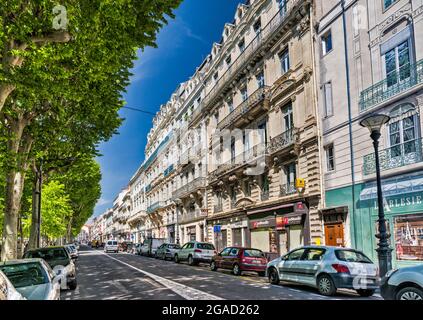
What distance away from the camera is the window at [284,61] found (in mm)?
25125

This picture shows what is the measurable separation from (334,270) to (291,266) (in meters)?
2.12

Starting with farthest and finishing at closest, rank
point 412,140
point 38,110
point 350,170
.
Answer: point 350,170, point 38,110, point 412,140

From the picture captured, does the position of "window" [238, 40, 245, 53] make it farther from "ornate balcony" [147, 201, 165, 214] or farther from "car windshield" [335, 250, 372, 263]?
"ornate balcony" [147, 201, 165, 214]

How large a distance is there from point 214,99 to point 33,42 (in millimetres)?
27506

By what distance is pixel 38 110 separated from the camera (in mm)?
16188

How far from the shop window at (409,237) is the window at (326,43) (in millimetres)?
9711

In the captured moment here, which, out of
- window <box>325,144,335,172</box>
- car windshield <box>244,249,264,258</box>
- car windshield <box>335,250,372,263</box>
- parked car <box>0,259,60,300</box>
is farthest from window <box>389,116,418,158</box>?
parked car <box>0,259,60,300</box>

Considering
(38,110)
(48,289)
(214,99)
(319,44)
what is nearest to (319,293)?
(48,289)

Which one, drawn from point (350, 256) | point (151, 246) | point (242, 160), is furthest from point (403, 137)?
point (151, 246)

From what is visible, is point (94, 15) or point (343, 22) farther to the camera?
point (343, 22)

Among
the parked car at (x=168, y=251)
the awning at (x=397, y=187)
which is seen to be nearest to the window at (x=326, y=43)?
the awning at (x=397, y=187)

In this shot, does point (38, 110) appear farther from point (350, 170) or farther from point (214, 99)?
point (214, 99)
